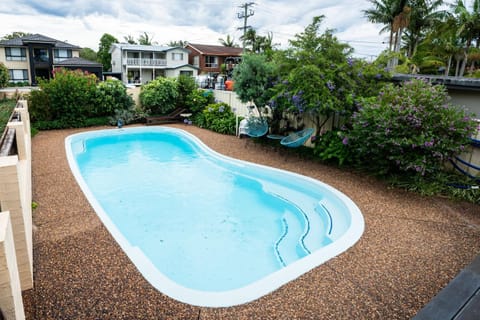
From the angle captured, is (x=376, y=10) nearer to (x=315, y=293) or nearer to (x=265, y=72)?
Result: (x=265, y=72)

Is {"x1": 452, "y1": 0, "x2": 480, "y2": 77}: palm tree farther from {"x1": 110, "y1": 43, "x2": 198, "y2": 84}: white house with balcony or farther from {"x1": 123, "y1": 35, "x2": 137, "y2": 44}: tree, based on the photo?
{"x1": 123, "y1": 35, "x2": 137, "y2": 44}: tree

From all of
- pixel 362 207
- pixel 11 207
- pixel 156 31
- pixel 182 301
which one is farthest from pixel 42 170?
pixel 156 31

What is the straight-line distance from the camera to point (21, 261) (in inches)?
117

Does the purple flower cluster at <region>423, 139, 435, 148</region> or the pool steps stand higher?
the purple flower cluster at <region>423, 139, 435, 148</region>

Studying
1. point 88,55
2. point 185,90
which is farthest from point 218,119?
point 88,55

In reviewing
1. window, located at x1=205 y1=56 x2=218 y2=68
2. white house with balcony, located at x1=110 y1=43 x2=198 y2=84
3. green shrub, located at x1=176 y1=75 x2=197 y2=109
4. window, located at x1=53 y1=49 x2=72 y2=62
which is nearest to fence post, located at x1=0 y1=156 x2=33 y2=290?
green shrub, located at x1=176 y1=75 x2=197 y2=109

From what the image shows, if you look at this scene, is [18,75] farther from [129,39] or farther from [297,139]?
[297,139]

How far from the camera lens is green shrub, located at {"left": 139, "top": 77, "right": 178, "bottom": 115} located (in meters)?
13.7

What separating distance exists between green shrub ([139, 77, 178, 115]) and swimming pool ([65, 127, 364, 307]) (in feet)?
14.4

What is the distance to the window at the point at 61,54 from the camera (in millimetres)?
32062

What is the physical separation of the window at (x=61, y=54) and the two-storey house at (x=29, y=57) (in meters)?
0.45

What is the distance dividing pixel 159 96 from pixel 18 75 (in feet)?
82.7

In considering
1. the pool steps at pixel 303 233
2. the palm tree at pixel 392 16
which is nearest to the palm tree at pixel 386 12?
the palm tree at pixel 392 16

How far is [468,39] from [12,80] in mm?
40247
